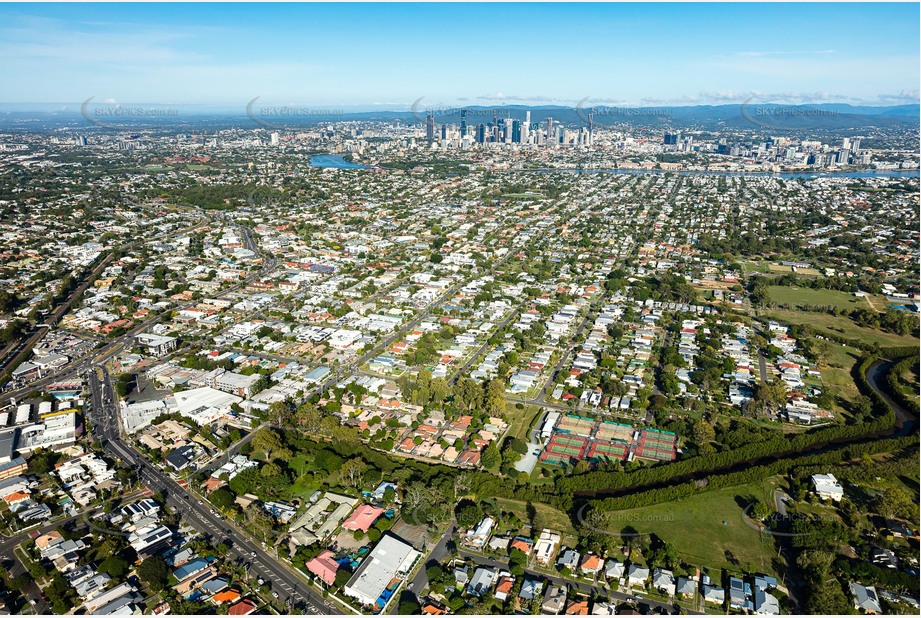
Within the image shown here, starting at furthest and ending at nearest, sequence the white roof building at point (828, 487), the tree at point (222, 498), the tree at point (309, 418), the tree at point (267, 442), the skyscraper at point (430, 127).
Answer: the skyscraper at point (430, 127) < the tree at point (309, 418) < the tree at point (267, 442) < the white roof building at point (828, 487) < the tree at point (222, 498)

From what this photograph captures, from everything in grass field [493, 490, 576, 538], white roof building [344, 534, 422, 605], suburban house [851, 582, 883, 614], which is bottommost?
suburban house [851, 582, 883, 614]

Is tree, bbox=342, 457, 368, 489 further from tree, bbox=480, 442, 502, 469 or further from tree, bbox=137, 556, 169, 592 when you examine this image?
tree, bbox=137, 556, 169, 592

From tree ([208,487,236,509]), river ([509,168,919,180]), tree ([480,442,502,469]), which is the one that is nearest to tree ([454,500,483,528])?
tree ([480,442,502,469])

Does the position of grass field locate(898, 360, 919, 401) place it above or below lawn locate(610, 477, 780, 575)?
below

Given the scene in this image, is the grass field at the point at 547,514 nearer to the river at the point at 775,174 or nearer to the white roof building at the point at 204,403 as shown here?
the white roof building at the point at 204,403

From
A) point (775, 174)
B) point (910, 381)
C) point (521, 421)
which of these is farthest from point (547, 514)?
point (775, 174)

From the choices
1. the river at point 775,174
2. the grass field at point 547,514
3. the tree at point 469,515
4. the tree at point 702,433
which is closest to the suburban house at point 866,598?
the tree at point 702,433

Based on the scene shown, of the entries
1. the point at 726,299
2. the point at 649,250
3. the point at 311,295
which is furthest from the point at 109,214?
the point at 726,299
